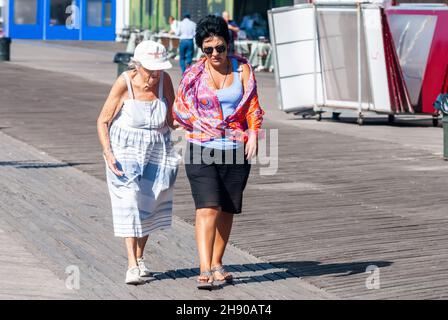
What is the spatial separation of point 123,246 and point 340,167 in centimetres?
534

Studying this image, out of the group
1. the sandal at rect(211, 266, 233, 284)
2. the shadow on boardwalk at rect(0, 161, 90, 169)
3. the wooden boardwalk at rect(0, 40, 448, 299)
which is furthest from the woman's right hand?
the shadow on boardwalk at rect(0, 161, 90, 169)

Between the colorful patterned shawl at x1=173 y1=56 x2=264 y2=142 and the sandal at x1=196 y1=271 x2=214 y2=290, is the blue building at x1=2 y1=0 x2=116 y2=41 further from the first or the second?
the sandal at x1=196 y1=271 x2=214 y2=290

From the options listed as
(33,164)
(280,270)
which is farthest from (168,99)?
(33,164)

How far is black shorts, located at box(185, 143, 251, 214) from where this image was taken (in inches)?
298

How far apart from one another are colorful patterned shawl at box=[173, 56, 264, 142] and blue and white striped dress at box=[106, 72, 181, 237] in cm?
21

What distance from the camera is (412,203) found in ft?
37.2

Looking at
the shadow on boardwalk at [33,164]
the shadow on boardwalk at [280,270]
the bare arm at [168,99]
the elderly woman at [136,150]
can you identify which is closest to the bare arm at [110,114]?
the elderly woman at [136,150]

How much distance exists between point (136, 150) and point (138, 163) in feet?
0.28

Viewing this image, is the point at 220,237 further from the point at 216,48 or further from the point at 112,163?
the point at 216,48

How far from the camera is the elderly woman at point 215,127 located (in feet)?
24.7

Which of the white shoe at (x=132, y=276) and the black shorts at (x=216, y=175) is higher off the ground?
the black shorts at (x=216, y=175)

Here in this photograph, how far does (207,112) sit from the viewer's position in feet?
24.7

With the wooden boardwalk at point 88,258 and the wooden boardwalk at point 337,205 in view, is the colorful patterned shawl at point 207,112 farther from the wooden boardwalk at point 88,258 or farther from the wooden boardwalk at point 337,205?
the wooden boardwalk at point 337,205

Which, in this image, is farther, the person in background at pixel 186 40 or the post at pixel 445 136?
the person in background at pixel 186 40
